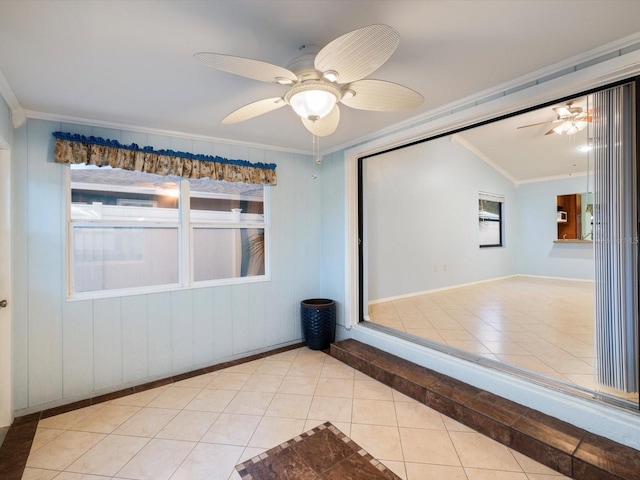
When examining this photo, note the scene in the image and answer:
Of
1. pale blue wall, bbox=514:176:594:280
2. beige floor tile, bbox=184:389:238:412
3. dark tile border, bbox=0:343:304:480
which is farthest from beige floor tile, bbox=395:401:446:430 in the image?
pale blue wall, bbox=514:176:594:280

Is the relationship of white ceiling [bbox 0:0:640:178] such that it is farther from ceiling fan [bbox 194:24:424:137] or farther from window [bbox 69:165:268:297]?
window [bbox 69:165:268:297]

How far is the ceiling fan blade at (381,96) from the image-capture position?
1478 mm

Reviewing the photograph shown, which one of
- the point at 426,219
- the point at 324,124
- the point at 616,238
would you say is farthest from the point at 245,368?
the point at 426,219

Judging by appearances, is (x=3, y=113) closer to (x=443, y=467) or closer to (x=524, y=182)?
(x=443, y=467)

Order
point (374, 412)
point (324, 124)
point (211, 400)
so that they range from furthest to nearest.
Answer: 1. point (211, 400)
2. point (374, 412)
3. point (324, 124)

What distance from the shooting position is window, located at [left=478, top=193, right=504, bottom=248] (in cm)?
658

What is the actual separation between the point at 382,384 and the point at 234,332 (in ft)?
5.37

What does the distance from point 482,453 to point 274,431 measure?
4.41 feet

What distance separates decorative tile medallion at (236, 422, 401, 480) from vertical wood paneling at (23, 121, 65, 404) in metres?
1.85

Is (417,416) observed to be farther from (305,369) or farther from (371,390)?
(305,369)

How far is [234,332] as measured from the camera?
10.8 feet

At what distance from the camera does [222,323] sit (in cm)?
323

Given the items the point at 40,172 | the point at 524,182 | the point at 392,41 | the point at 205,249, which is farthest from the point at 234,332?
the point at 524,182

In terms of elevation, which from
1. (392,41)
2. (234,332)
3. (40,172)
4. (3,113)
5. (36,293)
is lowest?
(234,332)
